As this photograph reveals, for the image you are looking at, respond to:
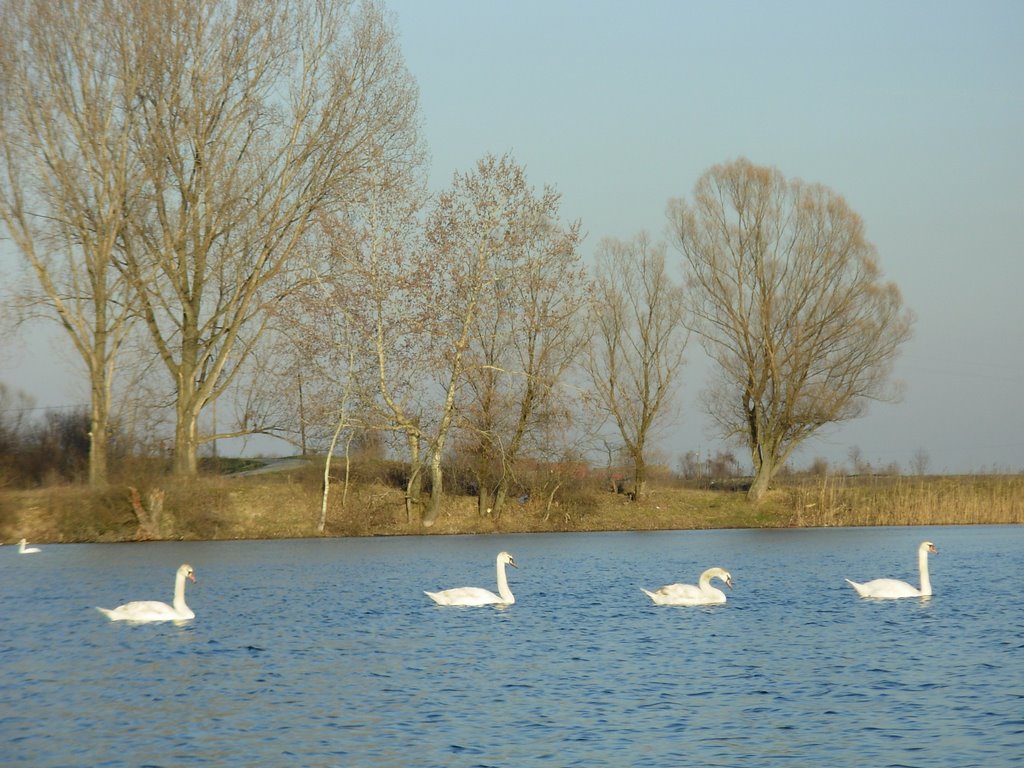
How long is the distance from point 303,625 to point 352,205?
26.0 m

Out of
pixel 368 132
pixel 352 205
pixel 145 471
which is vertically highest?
pixel 368 132

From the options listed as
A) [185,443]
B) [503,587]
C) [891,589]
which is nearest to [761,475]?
[185,443]

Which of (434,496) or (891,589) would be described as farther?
(434,496)

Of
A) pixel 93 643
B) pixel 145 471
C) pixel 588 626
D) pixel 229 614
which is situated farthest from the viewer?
pixel 145 471

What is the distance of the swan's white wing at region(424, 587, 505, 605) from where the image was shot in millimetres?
21766

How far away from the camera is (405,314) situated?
4375cm

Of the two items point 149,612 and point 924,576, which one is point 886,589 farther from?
point 149,612

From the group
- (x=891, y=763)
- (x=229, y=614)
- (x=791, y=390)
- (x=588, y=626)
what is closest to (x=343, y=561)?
(x=229, y=614)

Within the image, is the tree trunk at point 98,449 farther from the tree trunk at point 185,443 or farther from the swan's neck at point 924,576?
the swan's neck at point 924,576

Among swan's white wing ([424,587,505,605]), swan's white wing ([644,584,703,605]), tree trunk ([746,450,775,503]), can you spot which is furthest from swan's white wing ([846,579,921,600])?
tree trunk ([746,450,775,503])

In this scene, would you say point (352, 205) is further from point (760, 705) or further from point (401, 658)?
point (760, 705)

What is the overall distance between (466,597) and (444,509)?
25.4 metres

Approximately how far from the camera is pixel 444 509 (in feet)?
155

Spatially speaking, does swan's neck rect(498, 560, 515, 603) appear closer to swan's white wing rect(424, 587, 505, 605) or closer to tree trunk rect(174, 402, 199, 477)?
swan's white wing rect(424, 587, 505, 605)
